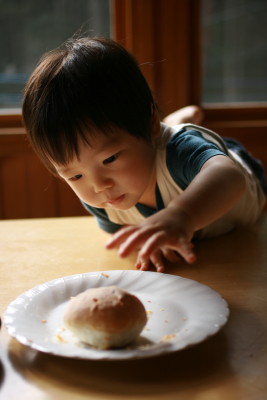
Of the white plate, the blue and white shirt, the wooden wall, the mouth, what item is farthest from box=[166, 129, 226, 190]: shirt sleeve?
the wooden wall

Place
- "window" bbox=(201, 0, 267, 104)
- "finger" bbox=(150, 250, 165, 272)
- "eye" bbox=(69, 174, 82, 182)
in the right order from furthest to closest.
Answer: "window" bbox=(201, 0, 267, 104) → "eye" bbox=(69, 174, 82, 182) → "finger" bbox=(150, 250, 165, 272)

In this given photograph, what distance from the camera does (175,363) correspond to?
20.4 inches

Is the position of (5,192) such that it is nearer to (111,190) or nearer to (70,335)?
(111,190)

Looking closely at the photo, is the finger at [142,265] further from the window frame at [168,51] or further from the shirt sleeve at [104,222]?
the window frame at [168,51]

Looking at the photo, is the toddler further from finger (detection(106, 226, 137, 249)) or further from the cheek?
finger (detection(106, 226, 137, 249))

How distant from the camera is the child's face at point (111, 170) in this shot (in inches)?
34.5

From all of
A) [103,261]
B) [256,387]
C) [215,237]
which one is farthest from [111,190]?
[256,387]

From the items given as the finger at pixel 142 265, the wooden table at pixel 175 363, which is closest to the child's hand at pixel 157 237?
the wooden table at pixel 175 363

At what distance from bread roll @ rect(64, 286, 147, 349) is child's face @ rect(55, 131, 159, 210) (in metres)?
0.36

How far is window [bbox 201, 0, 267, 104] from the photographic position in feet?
6.32

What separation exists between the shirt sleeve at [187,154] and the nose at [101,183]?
0.50 ft

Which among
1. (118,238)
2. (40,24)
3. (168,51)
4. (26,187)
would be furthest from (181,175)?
(40,24)

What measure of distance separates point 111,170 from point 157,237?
34cm

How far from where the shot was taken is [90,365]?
0.52 m
